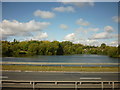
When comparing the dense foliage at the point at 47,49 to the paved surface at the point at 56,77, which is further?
the dense foliage at the point at 47,49

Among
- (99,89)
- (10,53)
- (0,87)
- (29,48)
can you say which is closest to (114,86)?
(99,89)

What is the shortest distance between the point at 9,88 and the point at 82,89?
326cm

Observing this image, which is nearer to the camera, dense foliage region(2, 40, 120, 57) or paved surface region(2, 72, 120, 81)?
paved surface region(2, 72, 120, 81)

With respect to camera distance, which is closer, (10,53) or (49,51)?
(10,53)

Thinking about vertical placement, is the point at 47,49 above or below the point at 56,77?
above

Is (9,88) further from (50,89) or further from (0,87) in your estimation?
(50,89)

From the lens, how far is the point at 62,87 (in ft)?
19.4

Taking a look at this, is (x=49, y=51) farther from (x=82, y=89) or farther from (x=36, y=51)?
(x=82, y=89)

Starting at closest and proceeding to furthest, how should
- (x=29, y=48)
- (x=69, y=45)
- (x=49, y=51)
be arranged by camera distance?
1. (x=29, y=48)
2. (x=49, y=51)
3. (x=69, y=45)

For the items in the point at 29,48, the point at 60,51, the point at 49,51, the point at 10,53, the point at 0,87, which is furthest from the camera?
the point at 60,51

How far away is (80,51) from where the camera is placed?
62156 millimetres

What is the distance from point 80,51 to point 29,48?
25365mm

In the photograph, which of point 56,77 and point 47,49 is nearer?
point 56,77

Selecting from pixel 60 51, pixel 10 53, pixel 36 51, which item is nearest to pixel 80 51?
pixel 60 51
